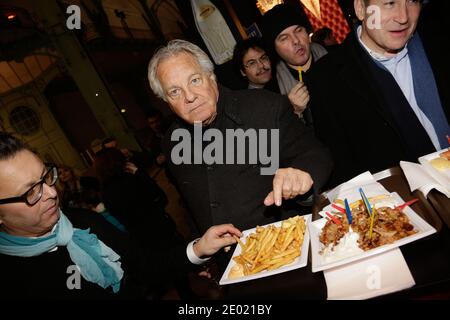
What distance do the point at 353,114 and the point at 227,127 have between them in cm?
103

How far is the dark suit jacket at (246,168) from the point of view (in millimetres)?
2072

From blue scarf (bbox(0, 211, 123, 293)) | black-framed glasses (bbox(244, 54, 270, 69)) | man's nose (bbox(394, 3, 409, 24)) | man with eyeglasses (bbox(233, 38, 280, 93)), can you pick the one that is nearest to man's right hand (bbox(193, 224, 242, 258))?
blue scarf (bbox(0, 211, 123, 293))

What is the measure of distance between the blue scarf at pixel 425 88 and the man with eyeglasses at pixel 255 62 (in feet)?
6.99

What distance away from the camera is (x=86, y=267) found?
6.89 feet

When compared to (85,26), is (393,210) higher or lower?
lower

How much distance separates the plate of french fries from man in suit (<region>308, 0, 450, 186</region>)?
0.94m

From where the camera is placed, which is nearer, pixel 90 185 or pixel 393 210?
pixel 393 210

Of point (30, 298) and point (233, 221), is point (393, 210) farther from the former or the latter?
point (30, 298)

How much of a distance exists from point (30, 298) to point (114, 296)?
1.89ft

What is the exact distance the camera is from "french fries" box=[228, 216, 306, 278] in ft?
4.73

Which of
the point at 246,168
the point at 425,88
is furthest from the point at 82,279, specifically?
the point at 425,88

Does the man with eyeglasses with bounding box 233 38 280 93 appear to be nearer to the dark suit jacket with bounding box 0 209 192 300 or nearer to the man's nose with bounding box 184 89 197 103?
the man's nose with bounding box 184 89 197 103
